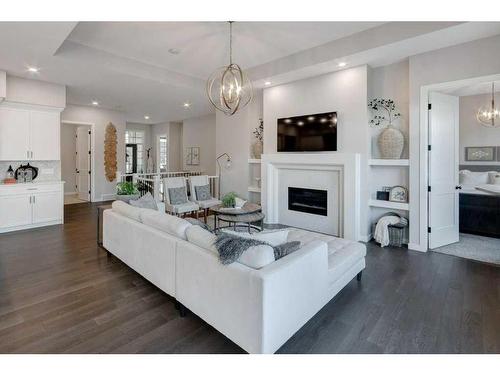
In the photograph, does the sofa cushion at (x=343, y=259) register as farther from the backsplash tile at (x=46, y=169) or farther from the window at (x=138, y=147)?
the window at (x=138, y=147)

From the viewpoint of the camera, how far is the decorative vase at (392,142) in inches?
174

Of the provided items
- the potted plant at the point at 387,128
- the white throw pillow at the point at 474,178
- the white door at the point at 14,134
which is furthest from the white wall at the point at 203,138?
the white throw pillow at the point at 474,178

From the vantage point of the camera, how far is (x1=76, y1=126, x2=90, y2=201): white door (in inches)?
338

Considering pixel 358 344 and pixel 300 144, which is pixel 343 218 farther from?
pixel 358 344

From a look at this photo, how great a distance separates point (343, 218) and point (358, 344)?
9.84 ft

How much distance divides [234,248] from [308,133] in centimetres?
373

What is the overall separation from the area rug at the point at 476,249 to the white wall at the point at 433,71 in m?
0.42

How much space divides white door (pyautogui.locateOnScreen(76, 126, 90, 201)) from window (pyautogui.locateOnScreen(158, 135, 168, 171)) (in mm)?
3095

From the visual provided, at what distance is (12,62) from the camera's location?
171 inches

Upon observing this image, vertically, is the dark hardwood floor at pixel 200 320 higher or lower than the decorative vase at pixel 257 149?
lower
